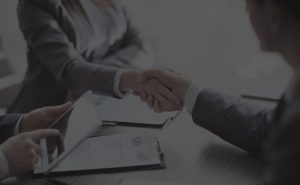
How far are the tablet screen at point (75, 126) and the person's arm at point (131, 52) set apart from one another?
0.61 m

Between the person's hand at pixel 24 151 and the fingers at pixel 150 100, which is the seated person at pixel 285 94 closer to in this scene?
the fingers at pixel 150 100

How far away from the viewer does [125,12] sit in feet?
6.03

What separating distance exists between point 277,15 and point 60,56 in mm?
1026

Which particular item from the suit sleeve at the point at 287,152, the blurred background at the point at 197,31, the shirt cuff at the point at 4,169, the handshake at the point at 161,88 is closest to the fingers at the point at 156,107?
the handshake at the point at 161,88

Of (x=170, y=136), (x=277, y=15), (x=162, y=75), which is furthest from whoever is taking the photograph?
(x=162, y=75)

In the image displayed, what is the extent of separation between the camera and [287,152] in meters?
0.54

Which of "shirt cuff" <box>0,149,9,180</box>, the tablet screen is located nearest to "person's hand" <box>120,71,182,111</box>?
the tablet screen

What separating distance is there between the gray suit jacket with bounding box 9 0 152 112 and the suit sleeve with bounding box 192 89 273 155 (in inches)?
14.8

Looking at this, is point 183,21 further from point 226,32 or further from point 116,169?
point 116,169

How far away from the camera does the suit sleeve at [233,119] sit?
1060 mm

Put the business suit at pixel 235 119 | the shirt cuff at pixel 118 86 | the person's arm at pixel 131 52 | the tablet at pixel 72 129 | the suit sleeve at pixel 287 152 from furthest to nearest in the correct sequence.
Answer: the person's arm at pixel 131 52, the shirt cuff at pixel 118 86, the business suit at pixel 235 119, the tablet at pixel 72 129, the suit sleeve at pixel 287 152

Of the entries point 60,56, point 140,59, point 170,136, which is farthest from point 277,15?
point 140,59

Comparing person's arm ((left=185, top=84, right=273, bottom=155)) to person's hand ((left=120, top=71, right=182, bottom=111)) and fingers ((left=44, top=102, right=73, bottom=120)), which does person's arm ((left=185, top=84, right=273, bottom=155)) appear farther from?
fingers ((left=44, top=102, right=73, bottom=120))

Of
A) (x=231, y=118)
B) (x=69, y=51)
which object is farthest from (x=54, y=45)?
(x=231, y=118)
